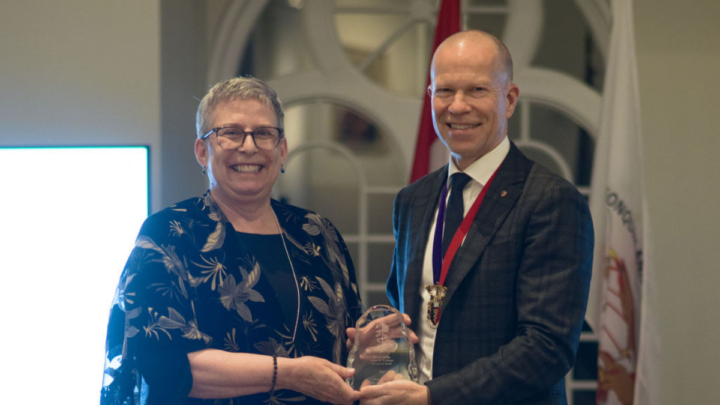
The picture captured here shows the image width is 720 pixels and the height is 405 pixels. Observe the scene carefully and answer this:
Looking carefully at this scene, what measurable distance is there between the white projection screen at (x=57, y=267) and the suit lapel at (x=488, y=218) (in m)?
1.39

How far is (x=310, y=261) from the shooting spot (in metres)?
1.67

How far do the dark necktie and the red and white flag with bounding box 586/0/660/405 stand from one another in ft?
4.67

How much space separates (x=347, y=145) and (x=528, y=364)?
2414 mm

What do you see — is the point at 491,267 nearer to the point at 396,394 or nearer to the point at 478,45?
the point at 396,394

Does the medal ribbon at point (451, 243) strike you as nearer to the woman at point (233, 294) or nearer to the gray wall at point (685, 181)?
the woman at point (233, 294)

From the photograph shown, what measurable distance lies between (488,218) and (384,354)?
0.42 m

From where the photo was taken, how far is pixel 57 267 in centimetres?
228

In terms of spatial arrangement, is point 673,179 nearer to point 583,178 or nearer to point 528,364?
point 583,178

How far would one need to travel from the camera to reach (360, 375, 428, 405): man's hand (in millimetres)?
1426

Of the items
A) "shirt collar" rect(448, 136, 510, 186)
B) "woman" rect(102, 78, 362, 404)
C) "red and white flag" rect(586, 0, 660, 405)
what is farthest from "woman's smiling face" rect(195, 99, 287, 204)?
"red and white flag" rect(586, 0, 660, 405)

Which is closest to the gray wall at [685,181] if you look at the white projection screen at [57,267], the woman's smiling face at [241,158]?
the woman's smiling face at [241,158]

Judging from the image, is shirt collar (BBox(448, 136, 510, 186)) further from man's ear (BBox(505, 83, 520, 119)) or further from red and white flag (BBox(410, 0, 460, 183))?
red and white flag (BBox(410, 0, 460, 183))

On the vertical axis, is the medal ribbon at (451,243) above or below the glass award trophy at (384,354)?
above

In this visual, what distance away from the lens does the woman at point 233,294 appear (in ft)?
4.59
